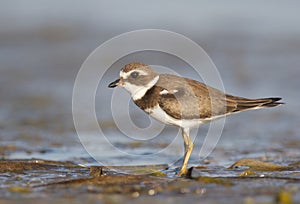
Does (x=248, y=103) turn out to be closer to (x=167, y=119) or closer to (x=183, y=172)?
(x=167, y=119)

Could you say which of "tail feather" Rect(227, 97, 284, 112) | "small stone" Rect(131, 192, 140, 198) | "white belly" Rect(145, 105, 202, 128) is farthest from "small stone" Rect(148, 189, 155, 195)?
"tail feather" Rect(227, 97, 284, 112)

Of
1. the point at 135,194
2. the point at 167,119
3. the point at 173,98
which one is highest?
the point at 173,98

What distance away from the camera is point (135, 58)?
55.7 feet

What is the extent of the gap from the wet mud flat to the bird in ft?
2.17

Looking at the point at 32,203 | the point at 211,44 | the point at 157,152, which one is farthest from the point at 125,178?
the point at 211,44

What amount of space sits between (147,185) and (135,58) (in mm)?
10599

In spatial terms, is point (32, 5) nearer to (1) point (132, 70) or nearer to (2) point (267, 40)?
(2) point (267, 40)

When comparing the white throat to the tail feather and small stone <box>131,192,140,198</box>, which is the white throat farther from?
small stone <box>131,192,140,198</box>

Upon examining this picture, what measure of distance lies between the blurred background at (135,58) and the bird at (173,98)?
1.11 metres

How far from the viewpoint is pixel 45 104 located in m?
13.4

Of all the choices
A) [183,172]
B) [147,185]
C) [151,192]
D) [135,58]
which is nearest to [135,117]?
[183,172]

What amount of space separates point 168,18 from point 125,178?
572 inches

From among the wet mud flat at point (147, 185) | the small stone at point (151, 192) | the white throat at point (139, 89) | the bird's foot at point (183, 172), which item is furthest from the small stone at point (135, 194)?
the white throat at point (139, 89)

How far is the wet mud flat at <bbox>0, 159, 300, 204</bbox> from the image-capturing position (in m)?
5.99
